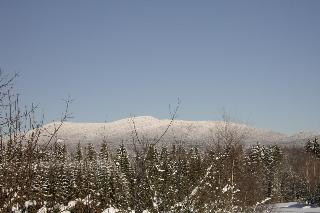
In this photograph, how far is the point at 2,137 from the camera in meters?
5.20

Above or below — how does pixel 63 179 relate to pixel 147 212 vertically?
below

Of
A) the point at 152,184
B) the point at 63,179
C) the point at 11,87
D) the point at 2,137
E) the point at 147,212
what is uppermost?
the point at 11,87

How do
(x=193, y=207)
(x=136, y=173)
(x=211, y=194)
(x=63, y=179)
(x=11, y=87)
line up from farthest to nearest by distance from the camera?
1. (x=63, y=179)
2. (x=211, y=194)
3. (x=193, y=207)
4. (x=136, y=173)
5. (x=11, y=87)

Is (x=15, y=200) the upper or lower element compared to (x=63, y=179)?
upper

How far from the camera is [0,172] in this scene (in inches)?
190

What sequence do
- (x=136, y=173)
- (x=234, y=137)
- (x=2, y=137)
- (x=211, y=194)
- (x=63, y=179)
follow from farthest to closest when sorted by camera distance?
1. (x=63, y=179)
2. (x=234, y=137)
3. (x=211, y=194)
4. (x=136, y=173)
5. (x=2, y=137)

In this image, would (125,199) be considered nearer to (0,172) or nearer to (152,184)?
(152,184)

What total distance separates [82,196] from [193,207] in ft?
6.57

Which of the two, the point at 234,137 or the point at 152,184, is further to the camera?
the point at 234,137

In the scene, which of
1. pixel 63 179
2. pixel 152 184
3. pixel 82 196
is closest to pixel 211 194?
pixel 152 184

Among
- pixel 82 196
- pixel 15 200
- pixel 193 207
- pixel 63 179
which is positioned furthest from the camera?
pixel 63 179

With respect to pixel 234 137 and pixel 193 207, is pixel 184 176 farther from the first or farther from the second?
pixel 234 137

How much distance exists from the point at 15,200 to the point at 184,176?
13.1 ft

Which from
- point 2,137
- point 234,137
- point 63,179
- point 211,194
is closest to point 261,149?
point 63,179
